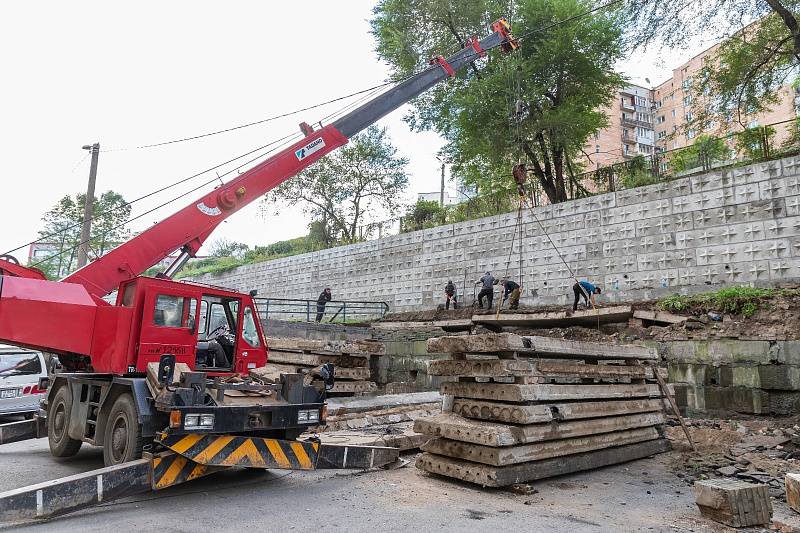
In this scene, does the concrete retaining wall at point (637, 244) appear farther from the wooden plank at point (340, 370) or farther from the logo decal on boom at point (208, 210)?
the logo decal on boom at point (208, 210)

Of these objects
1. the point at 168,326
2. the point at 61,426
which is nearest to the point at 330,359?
the point at 61,426

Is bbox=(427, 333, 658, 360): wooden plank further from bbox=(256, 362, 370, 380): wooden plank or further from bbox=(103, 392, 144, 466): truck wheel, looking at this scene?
Answer: bbox=(256, 362, 370, 380): wooden plank

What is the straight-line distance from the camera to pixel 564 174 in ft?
65.8

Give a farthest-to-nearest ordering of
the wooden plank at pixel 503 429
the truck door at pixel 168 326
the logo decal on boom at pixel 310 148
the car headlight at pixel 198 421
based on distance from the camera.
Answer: the logo decal on boom at pixel 310 148
the truck door at pixel 168 326
the wooden plank at pixel 503 429
the car headlight at pixel 198 421

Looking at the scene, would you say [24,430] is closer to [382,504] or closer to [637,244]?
[382,504]

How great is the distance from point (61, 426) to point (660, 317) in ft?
37.8

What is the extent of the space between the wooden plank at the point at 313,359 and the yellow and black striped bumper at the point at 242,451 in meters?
5.71

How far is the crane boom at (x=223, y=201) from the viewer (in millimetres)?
7238

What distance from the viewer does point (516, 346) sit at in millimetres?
5609

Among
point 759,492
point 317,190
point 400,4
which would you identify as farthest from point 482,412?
point 317,190

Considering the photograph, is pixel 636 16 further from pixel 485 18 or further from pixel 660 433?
pixel 660 433

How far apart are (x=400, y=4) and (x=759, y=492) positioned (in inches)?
814

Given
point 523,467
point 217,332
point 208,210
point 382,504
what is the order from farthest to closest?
1. point 208,210
2. point 217,332
3. point 523,467
4. point 382,504

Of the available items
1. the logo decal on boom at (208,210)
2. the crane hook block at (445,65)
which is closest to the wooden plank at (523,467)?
the logo decal on boom at (208,210)
